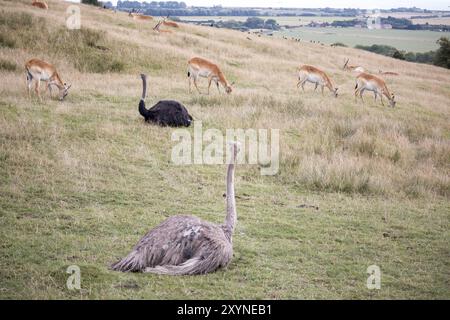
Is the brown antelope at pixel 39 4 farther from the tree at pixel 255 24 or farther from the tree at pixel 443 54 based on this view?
the tree at pixel 255 24

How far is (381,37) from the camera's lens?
54406 millimetres

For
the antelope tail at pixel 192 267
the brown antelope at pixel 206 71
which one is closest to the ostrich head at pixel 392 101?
the brown antelope at pixel 206 71

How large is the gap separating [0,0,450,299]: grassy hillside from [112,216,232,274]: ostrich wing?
0.20m

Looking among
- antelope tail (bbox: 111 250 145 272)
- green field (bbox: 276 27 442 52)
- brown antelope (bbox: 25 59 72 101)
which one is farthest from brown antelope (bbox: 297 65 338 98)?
green field (bbox: 276 27 442 52)

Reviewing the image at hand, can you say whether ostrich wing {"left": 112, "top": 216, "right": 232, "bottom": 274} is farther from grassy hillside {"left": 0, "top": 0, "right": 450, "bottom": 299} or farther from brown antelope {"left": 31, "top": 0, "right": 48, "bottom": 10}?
brown antelope {"left": 31, "top": 0, "right": 48, "bottom": 10}

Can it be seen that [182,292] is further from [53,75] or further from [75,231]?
[53,75]

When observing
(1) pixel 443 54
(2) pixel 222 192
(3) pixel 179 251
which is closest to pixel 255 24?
(1) pixel 443 54

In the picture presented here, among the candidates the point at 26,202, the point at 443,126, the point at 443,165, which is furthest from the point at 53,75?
the point at 443,126

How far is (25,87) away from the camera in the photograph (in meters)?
17.0

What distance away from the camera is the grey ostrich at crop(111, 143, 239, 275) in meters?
6.62

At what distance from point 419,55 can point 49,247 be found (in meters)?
55.8

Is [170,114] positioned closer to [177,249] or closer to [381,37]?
[177,249]

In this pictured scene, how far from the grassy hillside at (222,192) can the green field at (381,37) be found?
2954 centimetres

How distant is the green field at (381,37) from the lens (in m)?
48.6
